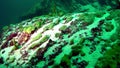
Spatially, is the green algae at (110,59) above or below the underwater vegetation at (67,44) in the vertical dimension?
below

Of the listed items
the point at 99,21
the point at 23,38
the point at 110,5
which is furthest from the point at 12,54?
the point at 110,5

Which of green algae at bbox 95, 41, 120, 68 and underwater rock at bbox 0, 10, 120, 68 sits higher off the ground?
underwater rock at bbox 0, 10, 120, 68

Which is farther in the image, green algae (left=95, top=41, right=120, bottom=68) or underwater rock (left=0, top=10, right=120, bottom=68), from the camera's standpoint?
underwater rock (left=0, top=10, right=120, bottom=68)

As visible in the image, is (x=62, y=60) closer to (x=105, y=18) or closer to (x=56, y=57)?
(x=56, y=57)

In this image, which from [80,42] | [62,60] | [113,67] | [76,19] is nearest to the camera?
[113,67]

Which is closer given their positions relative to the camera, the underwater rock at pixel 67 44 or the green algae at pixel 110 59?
the green algae at pixel 110 59

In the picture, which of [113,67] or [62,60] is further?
[62,60]

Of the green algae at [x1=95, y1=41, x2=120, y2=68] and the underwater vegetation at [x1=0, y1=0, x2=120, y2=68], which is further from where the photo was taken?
the underwater vegetation at [x1=0, y1=0, x2=120, y2=68]

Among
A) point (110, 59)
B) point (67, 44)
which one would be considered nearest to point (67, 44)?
point (67, 44)

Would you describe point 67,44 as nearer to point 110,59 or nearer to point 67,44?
point 67,44
